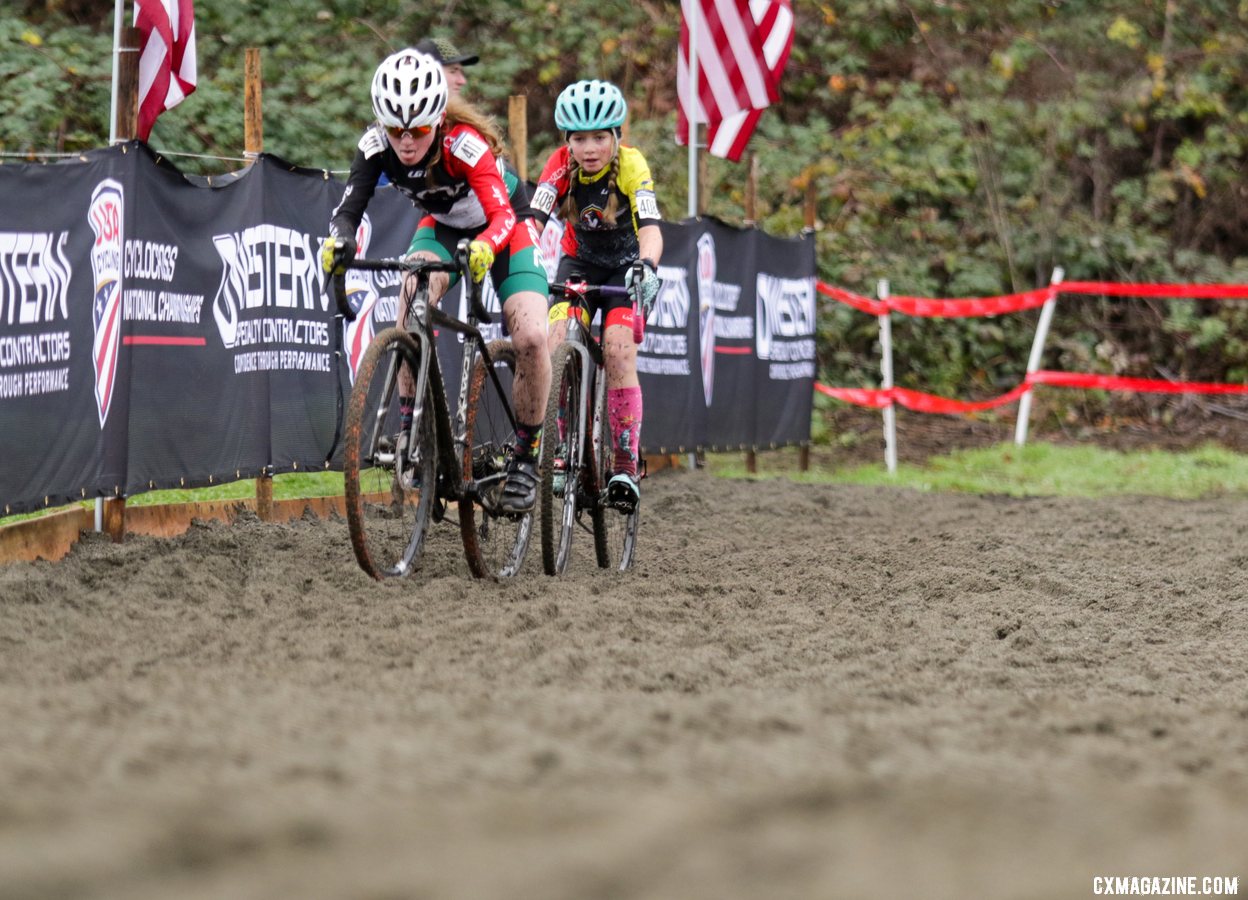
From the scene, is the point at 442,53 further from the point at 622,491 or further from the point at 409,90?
the point at 622,491

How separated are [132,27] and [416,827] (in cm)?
635

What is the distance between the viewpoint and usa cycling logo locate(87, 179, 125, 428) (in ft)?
21.6

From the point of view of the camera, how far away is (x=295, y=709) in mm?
3479

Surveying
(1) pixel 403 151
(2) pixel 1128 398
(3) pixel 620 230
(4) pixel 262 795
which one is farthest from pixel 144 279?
(2) pixel 1128 398

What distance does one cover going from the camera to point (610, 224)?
731 centimetres

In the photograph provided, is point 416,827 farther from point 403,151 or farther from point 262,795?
point 403,151

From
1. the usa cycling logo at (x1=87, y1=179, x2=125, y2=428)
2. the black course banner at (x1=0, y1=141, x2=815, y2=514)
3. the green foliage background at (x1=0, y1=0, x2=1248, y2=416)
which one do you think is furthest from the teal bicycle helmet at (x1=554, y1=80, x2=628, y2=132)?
the green foliage background at (x1=0, y1=0, x2=1248, y2=416)

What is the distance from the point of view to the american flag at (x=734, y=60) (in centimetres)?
1299

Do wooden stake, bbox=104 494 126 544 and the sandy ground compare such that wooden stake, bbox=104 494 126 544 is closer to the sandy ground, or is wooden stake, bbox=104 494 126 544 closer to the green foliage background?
the sandy ground

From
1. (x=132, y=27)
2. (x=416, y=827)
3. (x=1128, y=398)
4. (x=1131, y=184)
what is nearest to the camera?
(x=416, y=827)

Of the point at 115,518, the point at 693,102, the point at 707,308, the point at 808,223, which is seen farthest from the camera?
the point at 808,223

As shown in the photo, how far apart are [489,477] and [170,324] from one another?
6.19 ft

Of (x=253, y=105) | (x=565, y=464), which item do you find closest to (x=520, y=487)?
(x=565, y=464)

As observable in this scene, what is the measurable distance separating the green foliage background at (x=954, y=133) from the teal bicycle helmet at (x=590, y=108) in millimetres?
9952
